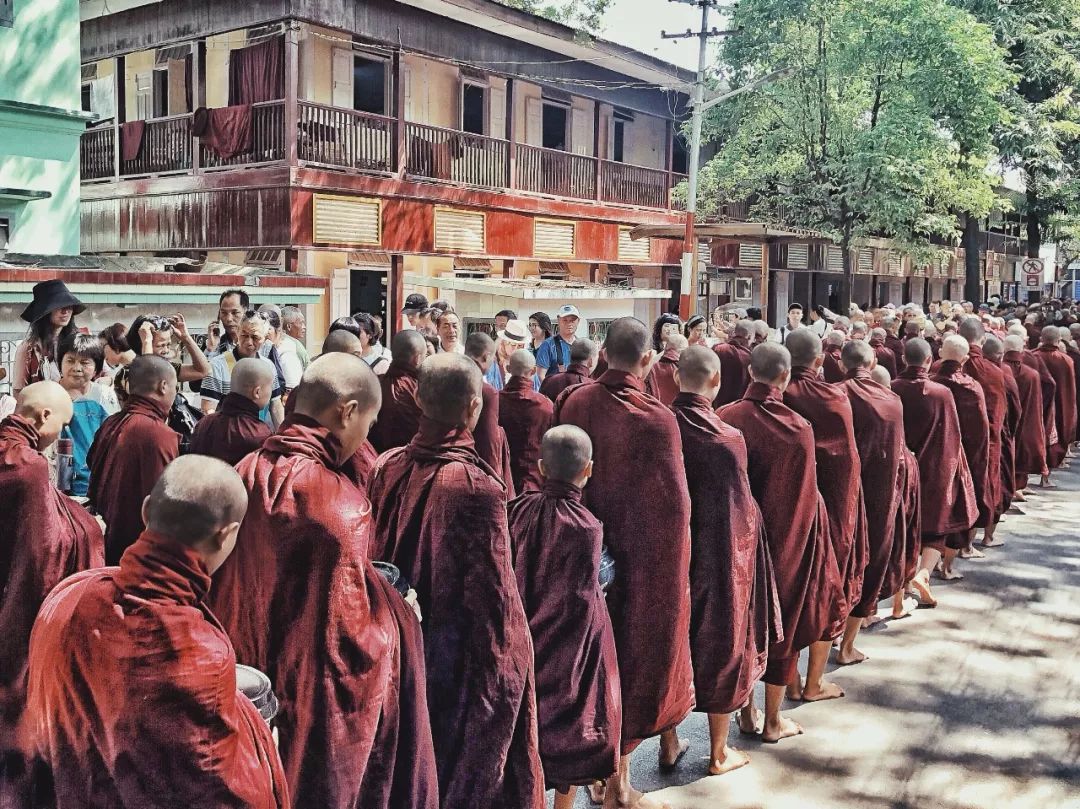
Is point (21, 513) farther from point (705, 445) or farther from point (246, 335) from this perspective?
point (246, 335)

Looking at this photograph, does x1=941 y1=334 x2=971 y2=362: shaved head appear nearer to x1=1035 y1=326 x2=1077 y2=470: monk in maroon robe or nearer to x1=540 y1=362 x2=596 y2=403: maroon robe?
x1=540 y1=362 x2=596 y2=403: maroon robe

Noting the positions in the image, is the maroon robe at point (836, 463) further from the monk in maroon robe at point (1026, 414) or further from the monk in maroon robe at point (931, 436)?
the monk in maroon robe at point (1026, 414)

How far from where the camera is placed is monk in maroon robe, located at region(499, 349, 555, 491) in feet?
21.9

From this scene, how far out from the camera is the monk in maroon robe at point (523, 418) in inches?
263

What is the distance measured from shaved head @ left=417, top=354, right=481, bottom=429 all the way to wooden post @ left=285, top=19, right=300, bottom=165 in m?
13.1

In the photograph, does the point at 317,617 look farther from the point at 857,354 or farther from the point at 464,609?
the point at 857,354

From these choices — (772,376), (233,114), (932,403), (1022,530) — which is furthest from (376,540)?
(233,114)

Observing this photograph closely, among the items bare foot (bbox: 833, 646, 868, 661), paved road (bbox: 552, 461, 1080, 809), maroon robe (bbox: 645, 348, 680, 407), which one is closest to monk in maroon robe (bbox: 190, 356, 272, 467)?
paved road (bbox: 552, 461, 1080, 809)

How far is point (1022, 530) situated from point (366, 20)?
11891 millimetres

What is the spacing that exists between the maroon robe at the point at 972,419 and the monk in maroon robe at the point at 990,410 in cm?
9

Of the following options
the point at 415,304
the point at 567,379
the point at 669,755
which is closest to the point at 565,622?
the point at 669,755

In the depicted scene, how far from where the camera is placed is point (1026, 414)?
35.1 feet

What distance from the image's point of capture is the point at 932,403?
7402 millimetres

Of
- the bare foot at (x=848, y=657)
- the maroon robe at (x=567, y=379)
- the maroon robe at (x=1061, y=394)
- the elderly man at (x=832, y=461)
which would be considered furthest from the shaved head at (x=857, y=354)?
the maroon robe at (x=1061, y=394)
